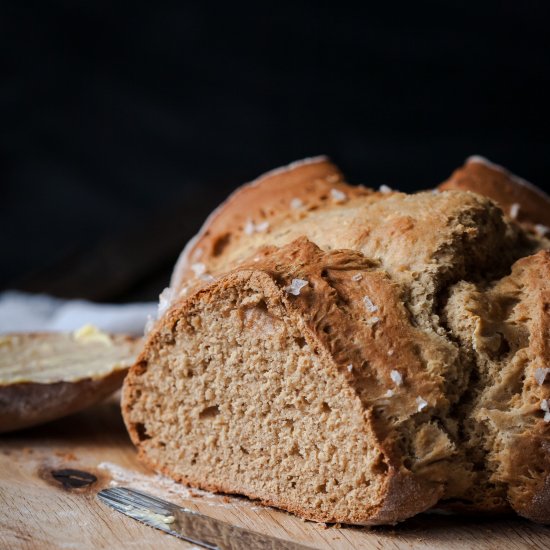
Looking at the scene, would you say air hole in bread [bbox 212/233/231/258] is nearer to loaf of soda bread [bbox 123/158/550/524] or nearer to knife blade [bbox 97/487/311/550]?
loaf of soda bread [bbox 123/158/550/524]

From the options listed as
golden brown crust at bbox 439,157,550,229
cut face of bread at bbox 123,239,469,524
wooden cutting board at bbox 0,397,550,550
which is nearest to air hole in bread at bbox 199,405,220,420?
cut face of bread at bbox 123,239,469,524

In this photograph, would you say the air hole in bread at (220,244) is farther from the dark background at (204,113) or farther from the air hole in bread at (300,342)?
the dark background at (204,113)

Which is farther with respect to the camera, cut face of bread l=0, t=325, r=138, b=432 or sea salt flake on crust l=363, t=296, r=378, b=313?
cut face of bread l=0, t=325, r=138, b=432

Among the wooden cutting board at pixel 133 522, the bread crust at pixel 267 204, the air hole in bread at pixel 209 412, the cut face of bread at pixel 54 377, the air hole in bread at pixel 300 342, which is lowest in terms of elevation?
the wooden cutting board at pixel 133 522

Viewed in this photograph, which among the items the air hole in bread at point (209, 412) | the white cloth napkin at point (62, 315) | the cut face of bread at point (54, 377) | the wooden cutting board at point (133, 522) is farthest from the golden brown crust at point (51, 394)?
the white cloth napkin at point (62, 315)

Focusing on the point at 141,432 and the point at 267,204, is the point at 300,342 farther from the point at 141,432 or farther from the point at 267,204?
the point at 267,204

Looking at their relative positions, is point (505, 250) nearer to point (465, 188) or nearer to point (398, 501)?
point (465, 188)
